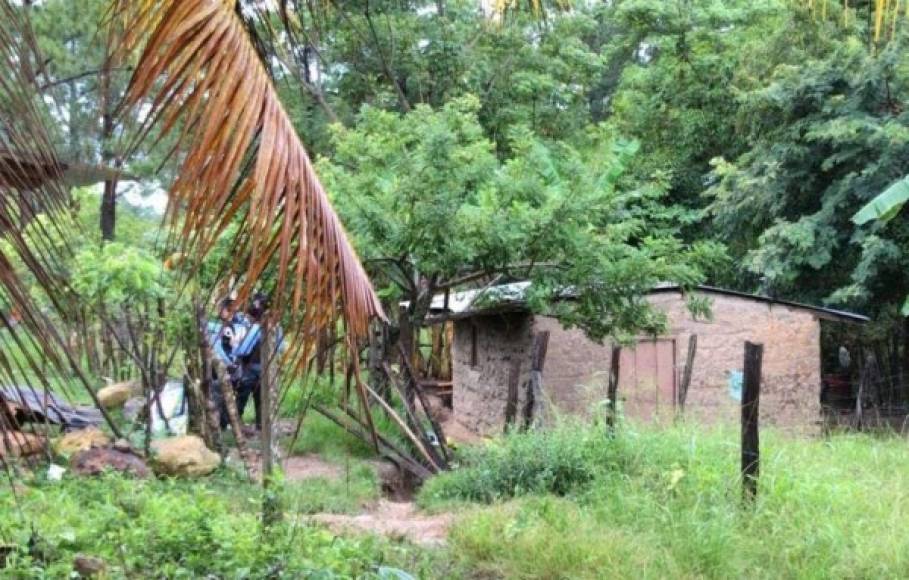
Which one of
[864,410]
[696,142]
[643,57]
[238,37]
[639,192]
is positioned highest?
[643,57]

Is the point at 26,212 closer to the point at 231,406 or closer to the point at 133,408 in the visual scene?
the point at 231,406

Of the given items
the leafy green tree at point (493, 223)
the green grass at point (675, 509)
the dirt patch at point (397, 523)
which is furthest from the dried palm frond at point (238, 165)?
the leafy green tree at point (493, 223)

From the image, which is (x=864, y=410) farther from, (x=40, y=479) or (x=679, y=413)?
(x=40, y=479)

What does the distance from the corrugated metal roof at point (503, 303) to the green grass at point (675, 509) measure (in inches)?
144

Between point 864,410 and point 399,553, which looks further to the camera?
point 864,410

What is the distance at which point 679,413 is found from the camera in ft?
34.6

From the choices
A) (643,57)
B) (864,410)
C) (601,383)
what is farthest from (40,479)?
(643,57)

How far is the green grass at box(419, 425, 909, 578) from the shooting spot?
594 cm

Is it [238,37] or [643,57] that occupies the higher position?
[643,57]

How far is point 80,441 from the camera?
9352 millimetres

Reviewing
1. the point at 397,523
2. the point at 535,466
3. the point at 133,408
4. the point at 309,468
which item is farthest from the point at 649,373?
the point at 133,408

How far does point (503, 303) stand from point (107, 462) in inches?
232

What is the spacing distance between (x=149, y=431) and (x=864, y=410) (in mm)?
11638

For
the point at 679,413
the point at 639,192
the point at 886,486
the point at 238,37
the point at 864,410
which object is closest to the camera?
the point at 238,37
